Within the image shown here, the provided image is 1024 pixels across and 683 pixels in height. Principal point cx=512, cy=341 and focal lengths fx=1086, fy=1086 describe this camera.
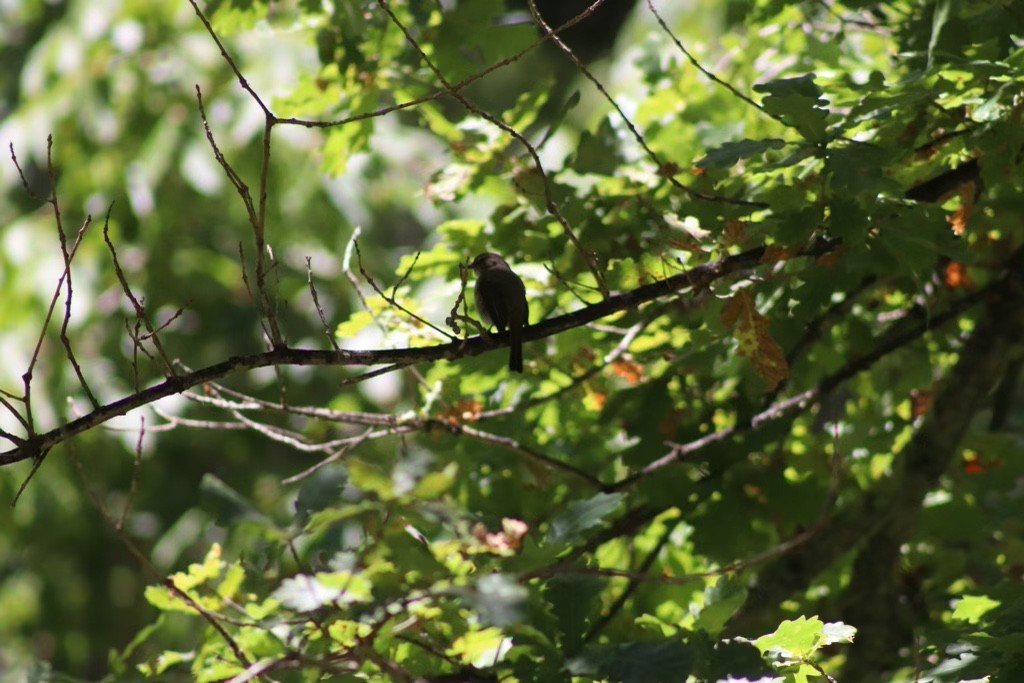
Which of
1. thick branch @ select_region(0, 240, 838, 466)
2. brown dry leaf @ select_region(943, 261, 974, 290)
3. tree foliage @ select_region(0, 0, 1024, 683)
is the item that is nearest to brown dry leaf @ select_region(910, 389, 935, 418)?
tree foliage @ select_region(0, 0, 1024, 683)

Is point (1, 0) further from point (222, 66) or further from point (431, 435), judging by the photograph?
point (431, 435)

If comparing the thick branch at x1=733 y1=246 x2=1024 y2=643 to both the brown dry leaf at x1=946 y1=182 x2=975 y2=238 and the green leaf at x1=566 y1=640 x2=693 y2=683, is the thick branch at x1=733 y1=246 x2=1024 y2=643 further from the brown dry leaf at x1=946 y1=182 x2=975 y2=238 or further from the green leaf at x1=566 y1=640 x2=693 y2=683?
the green leaf at x1=566 y1=640 x2=693 y2=683

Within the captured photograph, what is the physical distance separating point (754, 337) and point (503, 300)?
0.43 metres

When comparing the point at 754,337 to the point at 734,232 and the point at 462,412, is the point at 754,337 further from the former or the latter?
the point at 462,412

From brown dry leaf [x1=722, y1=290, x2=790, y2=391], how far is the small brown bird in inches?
13.5

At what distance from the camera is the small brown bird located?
1816 millimetres

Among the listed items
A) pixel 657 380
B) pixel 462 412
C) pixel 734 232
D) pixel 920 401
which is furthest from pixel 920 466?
pixel 462 412

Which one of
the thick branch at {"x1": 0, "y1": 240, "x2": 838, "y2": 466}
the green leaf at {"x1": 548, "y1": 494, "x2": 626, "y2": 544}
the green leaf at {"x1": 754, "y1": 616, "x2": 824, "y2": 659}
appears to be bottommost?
the green leaf at {"x1": 754, "y1": 616, "x2": 824, "y2": 659}

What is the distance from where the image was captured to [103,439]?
626 cm

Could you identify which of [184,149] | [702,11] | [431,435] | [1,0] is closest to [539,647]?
[431,435]

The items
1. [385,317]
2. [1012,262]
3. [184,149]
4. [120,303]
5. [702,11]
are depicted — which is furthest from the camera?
[120,303]

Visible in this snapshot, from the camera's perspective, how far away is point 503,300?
1859 mm

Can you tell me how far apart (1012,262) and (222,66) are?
4.03m

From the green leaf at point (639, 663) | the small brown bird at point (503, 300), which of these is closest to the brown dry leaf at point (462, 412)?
the small brown bird at point (503, 300)
